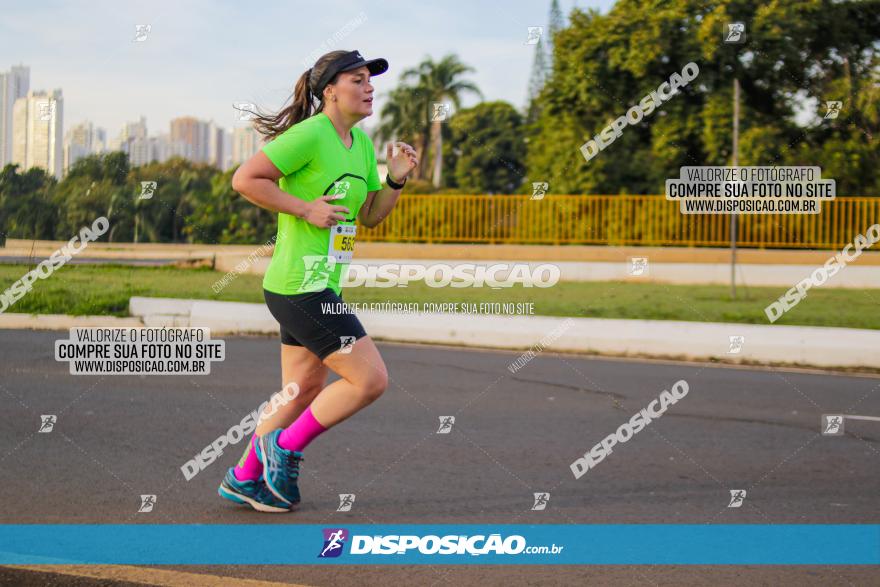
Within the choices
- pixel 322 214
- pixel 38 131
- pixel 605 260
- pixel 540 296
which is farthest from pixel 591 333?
pixel 605 260

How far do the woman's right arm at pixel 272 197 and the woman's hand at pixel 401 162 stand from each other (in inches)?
18.3

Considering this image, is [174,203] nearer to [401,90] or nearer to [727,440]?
[727,440]

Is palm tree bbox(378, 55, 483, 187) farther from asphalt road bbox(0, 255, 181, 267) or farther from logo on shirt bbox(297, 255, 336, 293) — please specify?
logo on shirt bbox(297, 255, 336, 293)

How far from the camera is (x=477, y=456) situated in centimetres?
612

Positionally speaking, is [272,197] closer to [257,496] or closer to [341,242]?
[341,242]

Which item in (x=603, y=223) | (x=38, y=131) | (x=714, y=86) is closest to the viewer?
(x=38, y=131)

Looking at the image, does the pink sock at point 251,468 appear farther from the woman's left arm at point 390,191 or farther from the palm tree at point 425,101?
the palm tree at point 425,101

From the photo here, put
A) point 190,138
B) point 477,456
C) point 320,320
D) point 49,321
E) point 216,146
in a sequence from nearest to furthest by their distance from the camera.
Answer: point 320,320
point 477,456
point 49,321
point 190,138
point 216,146

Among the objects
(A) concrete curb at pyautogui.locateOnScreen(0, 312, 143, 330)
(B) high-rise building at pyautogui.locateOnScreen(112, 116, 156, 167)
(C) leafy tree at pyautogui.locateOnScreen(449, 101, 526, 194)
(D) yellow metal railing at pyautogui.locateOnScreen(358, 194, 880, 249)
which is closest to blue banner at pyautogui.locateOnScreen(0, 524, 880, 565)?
(A) concrete curb at pyautogui.locateOnScreen(0, 312, 143, 330)

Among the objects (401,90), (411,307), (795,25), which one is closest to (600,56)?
(795,25)

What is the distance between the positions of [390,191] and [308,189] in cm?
46

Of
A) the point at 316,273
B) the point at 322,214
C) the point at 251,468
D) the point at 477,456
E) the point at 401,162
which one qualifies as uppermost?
the point at 401,162

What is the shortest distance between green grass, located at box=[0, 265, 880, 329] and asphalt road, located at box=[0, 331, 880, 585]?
3859 mm

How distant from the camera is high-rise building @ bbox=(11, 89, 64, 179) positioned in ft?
39.2
